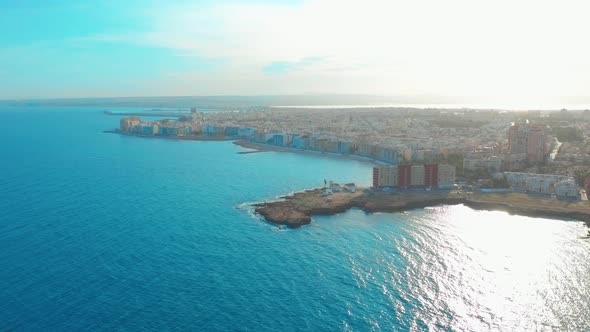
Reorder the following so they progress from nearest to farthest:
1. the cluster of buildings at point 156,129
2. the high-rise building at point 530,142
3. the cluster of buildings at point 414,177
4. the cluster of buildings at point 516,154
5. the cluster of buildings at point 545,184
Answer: the cluster of buildings at point 545,184, the cluster of buildings at point 414,177, the cluster of buildings at point 516,154, the high-rise building at point 530,142, the cluster of buildings at point 156,129

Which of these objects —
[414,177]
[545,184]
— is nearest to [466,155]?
[545,184]

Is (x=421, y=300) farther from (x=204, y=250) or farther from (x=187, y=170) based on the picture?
(x=187, y=170)

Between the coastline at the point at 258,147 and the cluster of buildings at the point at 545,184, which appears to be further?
the coastline at the point at 258,147

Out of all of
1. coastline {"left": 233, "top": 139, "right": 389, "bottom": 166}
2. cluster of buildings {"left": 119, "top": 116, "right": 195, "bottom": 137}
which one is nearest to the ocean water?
coastline {"left": 233, "top": 139, "right": 389, "bottom": 166}

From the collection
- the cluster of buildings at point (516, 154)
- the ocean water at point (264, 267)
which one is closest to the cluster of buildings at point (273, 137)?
the cluster of buildings at point (516, 154)

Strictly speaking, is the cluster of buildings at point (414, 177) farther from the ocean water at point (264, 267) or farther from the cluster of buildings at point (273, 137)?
the cluster of buildings at point (273, 137)

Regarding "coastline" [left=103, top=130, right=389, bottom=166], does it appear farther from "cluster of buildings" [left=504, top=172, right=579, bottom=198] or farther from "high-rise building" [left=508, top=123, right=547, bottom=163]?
"cluster of buildings" [left=504, top=172, right=579, bottom=198]
